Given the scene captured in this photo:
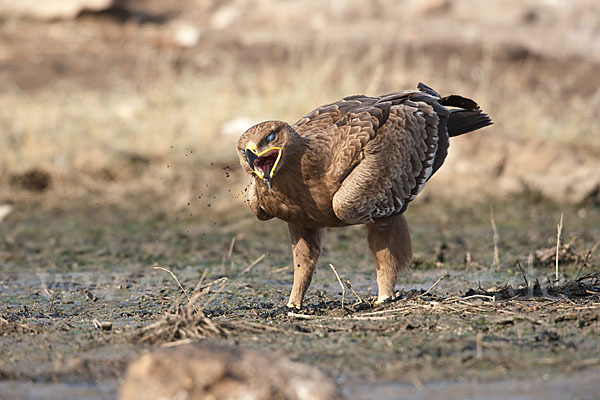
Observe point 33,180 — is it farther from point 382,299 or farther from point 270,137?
point 270,137

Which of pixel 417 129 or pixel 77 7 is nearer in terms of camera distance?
pixel 417 129

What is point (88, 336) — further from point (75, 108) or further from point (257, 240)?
point (75, 108)

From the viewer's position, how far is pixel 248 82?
523 inches

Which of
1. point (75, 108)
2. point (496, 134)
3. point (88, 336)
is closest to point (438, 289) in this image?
point (88, 336)

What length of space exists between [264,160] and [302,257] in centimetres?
100

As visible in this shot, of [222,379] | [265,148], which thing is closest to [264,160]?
[265,148]

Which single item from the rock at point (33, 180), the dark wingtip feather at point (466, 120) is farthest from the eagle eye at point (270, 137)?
the rock at point (33, 180)

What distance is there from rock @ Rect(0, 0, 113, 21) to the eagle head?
1751cm

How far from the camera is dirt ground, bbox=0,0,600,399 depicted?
446cm

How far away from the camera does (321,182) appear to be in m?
5.49

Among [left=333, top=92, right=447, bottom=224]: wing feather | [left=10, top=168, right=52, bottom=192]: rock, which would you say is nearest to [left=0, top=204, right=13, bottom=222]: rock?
[left=10, top=168, right=52, bottom=192]: rock

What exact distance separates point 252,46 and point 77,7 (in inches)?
190

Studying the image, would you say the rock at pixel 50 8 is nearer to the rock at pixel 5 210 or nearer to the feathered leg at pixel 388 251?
the rock at pixel 5 210

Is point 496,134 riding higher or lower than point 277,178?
lower
